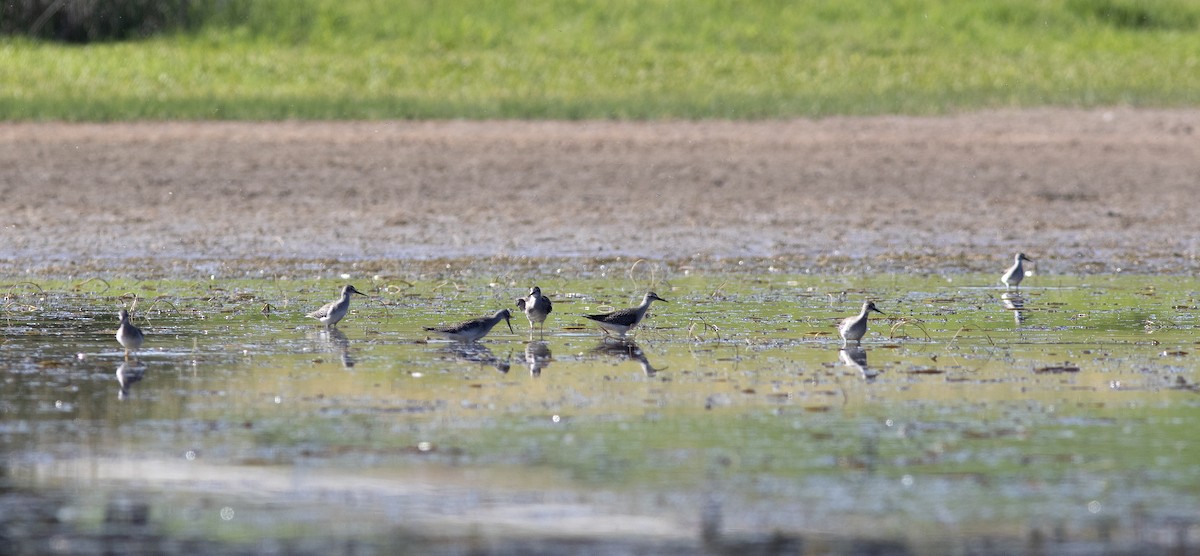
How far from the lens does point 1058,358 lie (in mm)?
9289

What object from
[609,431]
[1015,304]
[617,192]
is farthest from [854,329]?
[617,192]

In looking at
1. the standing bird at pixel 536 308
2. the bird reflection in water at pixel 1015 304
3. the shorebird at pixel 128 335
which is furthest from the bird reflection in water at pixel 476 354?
the bird reflection in water at pixel 1015 304

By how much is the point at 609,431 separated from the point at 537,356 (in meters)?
2.27

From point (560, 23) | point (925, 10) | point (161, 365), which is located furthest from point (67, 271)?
point (925, 10)

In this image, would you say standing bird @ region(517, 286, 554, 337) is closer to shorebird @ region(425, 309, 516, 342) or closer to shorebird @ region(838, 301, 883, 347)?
shorebird @ region(425, 309, 516, 342)

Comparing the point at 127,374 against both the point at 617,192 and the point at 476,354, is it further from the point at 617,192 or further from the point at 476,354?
the point at 617,192

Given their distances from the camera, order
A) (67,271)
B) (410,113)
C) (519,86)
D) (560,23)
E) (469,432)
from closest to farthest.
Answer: (469,432) < (67,271) < (410,113) < (519,86) < (560,23)

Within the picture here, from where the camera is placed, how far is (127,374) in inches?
349

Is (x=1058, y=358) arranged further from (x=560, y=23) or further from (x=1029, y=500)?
(x=560, y=23)

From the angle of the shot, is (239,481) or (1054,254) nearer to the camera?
(239,481)

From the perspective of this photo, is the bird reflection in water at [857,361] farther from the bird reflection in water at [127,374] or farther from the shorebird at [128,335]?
the shorebird at [128,335]

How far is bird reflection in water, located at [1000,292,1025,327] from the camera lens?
11.0 m

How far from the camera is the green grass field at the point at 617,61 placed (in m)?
20.9

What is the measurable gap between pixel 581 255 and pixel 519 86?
7.96 metres
